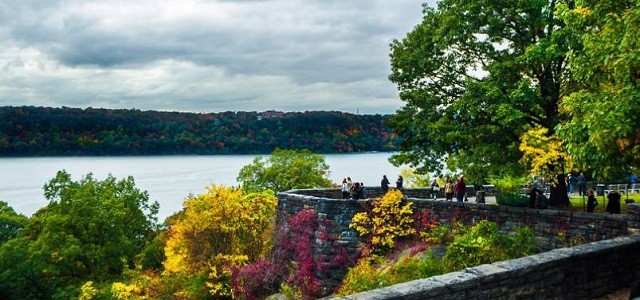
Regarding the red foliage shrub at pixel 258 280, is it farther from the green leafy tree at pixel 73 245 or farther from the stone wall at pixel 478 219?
the green leafy tree at pixel 73 245

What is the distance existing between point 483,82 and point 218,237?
Answer: 14965 millimetres

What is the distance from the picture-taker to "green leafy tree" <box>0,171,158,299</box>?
35.0 meters

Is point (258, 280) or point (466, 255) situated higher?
point (466, 255)

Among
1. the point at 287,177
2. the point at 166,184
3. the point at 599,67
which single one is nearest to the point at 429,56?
the point at 599,67

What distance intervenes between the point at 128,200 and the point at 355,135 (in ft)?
474

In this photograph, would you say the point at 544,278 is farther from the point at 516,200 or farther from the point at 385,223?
the point at 385,223

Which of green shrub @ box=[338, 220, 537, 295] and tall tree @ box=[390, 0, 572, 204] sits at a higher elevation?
tall tree @ box=[390, 0, 572, 204]

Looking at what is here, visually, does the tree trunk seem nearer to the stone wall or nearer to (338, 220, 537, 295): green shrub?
the stone wall

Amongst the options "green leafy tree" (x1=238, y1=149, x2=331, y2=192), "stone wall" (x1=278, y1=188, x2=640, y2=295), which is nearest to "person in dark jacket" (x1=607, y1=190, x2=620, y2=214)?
"stone wall" (x1=278, y1=188, x2=640, y2=295)

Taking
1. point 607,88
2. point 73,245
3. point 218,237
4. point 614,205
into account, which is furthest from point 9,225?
point 607,88

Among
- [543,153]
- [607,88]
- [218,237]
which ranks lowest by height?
[218,237]

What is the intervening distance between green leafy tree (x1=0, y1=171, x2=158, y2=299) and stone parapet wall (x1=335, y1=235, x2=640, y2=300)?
28352 mm

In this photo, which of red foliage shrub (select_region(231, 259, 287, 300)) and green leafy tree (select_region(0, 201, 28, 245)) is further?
green leafy tree (select_region(0, 201, 28, 245))

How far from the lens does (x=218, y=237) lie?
29203 millimetres
